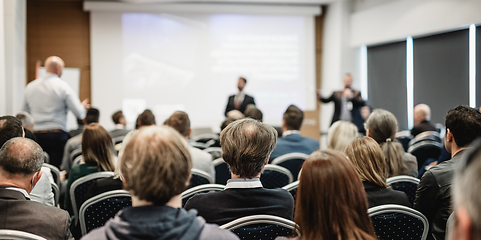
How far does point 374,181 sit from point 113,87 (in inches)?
284

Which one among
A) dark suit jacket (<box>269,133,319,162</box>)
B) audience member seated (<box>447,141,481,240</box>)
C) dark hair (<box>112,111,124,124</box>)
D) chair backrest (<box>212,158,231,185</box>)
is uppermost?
dark hair (<box>112,111,124,124</box>)

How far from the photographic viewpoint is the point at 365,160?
6.70ft

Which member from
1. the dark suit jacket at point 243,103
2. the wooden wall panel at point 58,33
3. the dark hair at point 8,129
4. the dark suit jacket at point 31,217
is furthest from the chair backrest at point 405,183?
the wooden wall panel at point 58,33

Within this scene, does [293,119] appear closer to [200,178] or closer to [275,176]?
[275,176]

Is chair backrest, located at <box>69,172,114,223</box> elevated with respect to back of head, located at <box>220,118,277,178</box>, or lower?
lower

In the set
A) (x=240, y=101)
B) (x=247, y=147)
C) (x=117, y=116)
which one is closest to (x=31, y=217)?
(x=247, y=147)

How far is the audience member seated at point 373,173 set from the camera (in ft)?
6.42

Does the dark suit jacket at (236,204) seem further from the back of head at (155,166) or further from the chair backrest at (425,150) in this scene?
the chair backrest at (425,150)

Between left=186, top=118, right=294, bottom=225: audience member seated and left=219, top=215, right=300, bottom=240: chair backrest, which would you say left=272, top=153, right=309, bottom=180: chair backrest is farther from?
left=219, top=215, right=300, bottom=240: chair backrest

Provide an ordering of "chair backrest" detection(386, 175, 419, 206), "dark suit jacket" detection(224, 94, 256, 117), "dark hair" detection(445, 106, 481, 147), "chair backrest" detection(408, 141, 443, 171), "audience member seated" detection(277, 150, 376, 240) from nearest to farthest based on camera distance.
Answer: "audience member seated" detection(277, 150, 376, 240), "dark hair" detection(445, 106, 481, 147), "chair backrest" detection(386, 175, 419, 206), "chair backrest" detection(408, 141, 443, 171), "dark suit jacket" detection(224, 94, 256, 117)

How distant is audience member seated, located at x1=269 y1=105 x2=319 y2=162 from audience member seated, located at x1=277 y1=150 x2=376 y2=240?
93.8 inches

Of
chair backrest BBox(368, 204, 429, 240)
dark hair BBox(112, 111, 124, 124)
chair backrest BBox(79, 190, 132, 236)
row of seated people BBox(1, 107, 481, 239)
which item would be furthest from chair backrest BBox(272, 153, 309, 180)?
dark hair BBox(112, 111, 124, 124)

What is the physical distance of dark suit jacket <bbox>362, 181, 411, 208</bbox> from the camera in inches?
76.7

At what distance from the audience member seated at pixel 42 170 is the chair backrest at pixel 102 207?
383 millimetres
